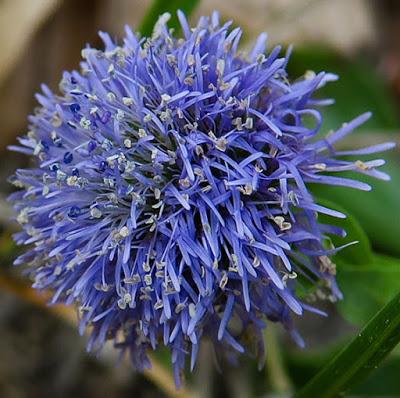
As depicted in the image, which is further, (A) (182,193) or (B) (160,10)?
(B) (160,10)

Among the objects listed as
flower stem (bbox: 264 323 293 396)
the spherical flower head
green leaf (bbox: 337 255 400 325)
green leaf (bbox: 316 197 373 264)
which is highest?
the spherical flower head

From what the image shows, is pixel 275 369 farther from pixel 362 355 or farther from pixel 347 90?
pixel 347 90

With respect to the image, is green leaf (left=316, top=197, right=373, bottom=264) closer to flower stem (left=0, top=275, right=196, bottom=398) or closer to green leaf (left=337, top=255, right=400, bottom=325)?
green leaf (left=337, top=255, right=400, bottom=325)

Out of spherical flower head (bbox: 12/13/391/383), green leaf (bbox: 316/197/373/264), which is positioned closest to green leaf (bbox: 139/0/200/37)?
spherical flower head (bbox: 12/13/391/383)

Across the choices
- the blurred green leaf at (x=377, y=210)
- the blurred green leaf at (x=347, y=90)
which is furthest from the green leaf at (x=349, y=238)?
the blurred green leaf at (x=347, y=90)

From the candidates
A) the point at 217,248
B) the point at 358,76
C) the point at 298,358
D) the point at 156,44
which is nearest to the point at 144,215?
the point at 217,248

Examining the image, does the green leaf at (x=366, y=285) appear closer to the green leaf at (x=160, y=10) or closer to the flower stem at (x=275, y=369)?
Result: the flower stem at (x=275, y=369)

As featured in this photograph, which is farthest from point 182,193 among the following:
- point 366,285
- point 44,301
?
point 44,301
